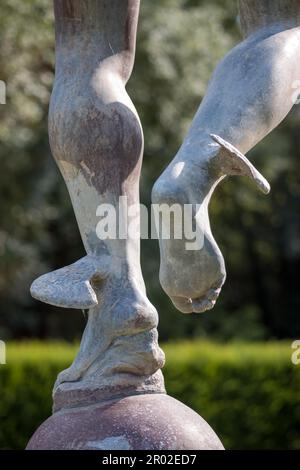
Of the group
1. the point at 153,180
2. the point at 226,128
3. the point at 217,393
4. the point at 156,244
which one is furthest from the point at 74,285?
the point at 156,244

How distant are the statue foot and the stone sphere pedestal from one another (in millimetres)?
415

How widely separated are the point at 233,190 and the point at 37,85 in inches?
316

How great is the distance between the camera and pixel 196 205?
249 centimetres

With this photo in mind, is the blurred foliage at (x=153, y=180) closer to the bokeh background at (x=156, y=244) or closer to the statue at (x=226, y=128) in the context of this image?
the bokeh background at (x=156, y=244)

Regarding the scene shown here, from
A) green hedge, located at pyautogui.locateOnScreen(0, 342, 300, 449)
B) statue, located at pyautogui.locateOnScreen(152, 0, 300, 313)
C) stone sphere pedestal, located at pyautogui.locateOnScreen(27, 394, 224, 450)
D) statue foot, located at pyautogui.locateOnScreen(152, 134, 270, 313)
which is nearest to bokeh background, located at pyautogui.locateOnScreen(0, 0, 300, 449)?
green hedge, located at pyautogui.locateOnScreen(0, 342, 300, 449)

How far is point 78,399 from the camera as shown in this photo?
288 centimetres

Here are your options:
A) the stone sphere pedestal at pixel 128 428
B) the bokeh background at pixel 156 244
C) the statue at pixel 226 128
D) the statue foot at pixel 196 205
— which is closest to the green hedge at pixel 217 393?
the bokeh background at pixel 156 244

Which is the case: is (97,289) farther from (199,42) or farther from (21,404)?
(199,42)

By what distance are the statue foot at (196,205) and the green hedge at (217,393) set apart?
6.68 metres

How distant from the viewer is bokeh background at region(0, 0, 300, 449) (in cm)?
925

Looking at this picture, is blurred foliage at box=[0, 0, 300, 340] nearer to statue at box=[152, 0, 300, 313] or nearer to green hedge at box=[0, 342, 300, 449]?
green hedge at box=[0, 342, 300, 449]

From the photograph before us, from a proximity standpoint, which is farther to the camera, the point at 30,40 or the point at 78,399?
the point at 30,40

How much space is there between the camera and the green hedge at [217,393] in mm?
9102
